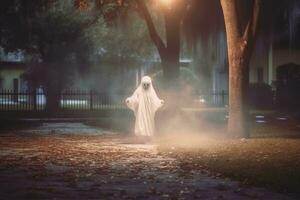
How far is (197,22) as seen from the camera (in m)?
28.5

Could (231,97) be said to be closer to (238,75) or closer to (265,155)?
(238,75)

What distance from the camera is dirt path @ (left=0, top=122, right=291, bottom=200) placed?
880cm

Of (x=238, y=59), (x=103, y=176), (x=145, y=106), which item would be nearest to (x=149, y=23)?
(x=238, y=59)

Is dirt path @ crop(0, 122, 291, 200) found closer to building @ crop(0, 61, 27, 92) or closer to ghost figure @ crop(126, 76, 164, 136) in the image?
ghost figure @ crop(126, 76, 164, 136)

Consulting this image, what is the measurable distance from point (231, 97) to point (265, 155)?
4.79 meters

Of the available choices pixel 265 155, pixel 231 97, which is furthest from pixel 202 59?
pixel 265 155

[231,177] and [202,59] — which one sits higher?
[202,59]

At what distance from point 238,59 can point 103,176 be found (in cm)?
864

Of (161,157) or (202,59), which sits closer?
(161,157)

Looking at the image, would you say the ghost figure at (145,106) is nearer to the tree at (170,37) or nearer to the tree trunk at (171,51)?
the tree at (170,37)

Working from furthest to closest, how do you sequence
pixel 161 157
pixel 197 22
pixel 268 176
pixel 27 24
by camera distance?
pixel 27 24 → pixel 197 22 → pixel 161 157 → pixel 268 176

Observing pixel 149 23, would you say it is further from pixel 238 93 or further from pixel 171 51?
pixel 238 93

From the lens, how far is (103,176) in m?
10.6

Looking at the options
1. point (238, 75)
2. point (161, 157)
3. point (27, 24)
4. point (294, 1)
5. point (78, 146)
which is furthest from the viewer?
point (27, 24)
